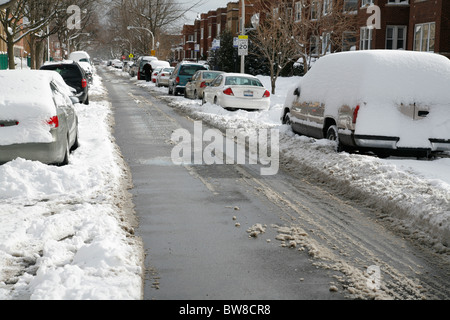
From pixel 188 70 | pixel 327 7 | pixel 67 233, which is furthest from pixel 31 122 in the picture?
pixel 327 7

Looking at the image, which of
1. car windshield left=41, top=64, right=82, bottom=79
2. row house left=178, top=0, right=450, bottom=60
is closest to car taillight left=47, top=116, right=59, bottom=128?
car windshield left=41, top=64, right=82, bottom=79

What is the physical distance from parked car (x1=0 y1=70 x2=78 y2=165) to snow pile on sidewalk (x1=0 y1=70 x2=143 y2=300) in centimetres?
23

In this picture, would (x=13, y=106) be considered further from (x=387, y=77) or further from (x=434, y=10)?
(x=434, y=10)

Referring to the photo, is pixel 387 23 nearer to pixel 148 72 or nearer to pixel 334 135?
pixel 148 72

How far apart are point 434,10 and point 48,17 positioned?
2208 cm

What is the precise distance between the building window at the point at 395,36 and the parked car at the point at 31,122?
3220cm

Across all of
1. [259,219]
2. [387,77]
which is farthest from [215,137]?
[259,219]

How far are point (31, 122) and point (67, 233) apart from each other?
10.3 ft

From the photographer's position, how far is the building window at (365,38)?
38625 mm

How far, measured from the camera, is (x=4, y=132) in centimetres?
841

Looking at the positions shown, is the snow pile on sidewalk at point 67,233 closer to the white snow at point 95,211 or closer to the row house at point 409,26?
the white snow at point 95,211

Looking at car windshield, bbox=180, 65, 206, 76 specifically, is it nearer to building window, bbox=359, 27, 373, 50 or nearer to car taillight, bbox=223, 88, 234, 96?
car taillight, bbox=223, 88, 234, 96

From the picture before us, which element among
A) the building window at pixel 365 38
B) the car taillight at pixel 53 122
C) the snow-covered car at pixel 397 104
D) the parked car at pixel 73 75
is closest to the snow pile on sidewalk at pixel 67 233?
the car taillight at pixel 53 122

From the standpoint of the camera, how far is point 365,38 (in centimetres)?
3916
